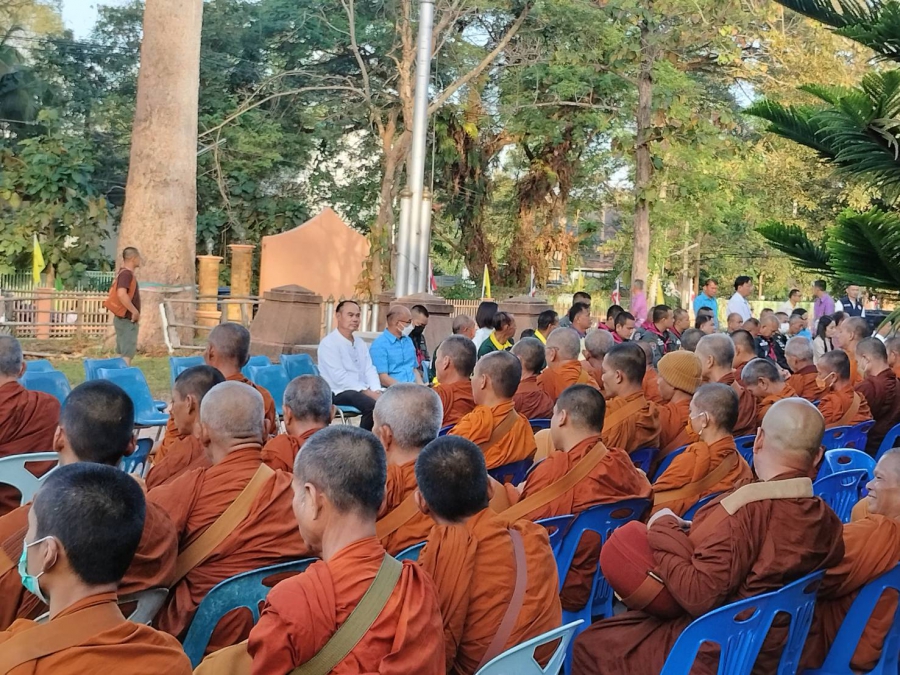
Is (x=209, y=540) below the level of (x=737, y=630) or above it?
above

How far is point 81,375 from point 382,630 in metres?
11.4

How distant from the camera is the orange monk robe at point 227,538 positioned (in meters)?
3.25

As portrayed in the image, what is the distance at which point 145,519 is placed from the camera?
2750 mm

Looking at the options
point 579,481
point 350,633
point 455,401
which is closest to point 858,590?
point 579,481

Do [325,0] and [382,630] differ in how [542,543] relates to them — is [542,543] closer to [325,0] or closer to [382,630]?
[382,630]

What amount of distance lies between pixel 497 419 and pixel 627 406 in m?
0.92

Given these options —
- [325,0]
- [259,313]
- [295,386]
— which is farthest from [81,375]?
[325,0]

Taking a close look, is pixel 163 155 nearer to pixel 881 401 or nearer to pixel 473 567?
pixel 881 401

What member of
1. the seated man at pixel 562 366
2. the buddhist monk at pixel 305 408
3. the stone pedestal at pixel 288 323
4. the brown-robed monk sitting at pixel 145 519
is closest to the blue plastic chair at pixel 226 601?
the brown-robed monk sitting at pixel 145 519

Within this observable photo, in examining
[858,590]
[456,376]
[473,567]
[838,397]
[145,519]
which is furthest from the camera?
[838,397]

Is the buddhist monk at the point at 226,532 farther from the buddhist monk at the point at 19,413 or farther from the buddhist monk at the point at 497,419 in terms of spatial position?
the buddhist monk at the point at 497,419

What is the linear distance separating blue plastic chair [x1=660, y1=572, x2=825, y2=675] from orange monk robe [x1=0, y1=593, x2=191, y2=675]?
1.56 metres

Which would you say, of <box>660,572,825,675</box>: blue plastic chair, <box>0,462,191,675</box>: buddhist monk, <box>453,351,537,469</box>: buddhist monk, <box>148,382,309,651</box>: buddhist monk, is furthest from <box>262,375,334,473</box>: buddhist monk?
<box>0,462,191,675</box>: buddhist monk

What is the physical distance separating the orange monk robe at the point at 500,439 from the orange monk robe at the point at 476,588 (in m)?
2.15
